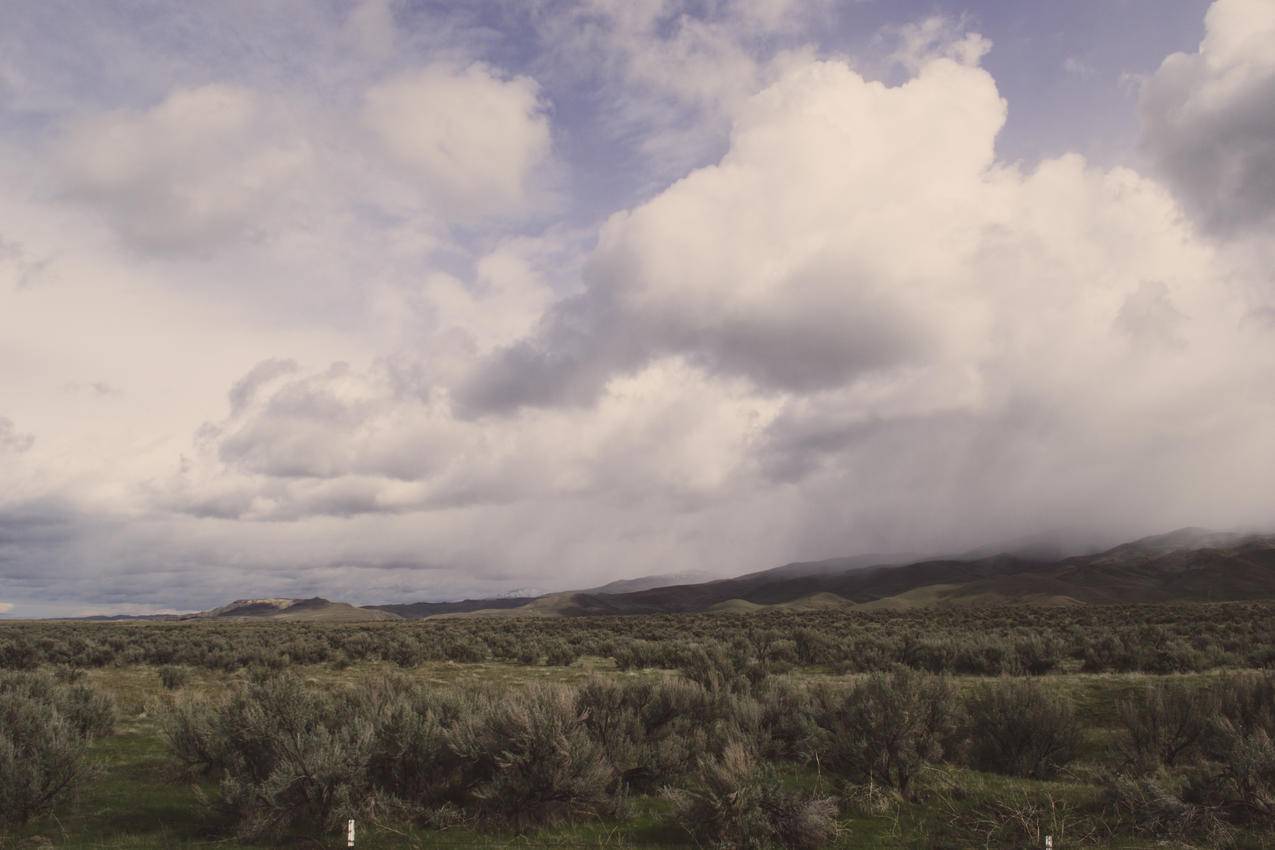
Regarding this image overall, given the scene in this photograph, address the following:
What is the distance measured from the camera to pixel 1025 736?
43.1 feet

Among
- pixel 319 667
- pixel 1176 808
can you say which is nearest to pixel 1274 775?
pixel 1176 808

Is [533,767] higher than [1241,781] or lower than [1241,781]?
higher

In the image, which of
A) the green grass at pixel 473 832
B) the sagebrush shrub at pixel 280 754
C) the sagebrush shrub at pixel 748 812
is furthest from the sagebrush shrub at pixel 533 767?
the sagebrush shrub at pixel 280 754

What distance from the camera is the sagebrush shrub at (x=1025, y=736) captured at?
42.3 ft

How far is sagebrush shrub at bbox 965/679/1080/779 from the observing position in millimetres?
12906

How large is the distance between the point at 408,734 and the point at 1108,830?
10.1 m

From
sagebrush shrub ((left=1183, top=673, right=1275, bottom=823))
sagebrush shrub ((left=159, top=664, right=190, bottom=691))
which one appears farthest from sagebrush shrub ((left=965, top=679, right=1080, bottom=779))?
sagebrush shrub ((left=159, top=664, right=190, bottom=691))

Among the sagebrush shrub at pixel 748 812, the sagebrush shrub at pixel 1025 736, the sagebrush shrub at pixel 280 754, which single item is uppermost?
the sagebrush shrub at pixel 280 754

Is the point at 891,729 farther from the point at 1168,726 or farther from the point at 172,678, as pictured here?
the point at 172,678

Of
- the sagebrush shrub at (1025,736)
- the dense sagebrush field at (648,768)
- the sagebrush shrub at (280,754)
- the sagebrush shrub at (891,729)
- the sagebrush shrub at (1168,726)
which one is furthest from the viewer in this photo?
the sagebrush shrub at (1025,736)

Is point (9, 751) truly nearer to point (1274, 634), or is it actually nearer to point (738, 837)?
point (738, 837)

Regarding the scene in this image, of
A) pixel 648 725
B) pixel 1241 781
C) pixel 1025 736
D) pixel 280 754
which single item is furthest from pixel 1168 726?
pixel 280 754

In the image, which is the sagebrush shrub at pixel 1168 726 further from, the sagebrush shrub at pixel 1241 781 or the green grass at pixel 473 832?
the sagebrush shrub at pixel 1241 781

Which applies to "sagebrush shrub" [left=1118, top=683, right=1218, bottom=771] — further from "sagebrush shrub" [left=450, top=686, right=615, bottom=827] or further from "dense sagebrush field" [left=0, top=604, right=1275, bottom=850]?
"sagebrush shrub" [left=450, top=686, right=615, bottom=827]
